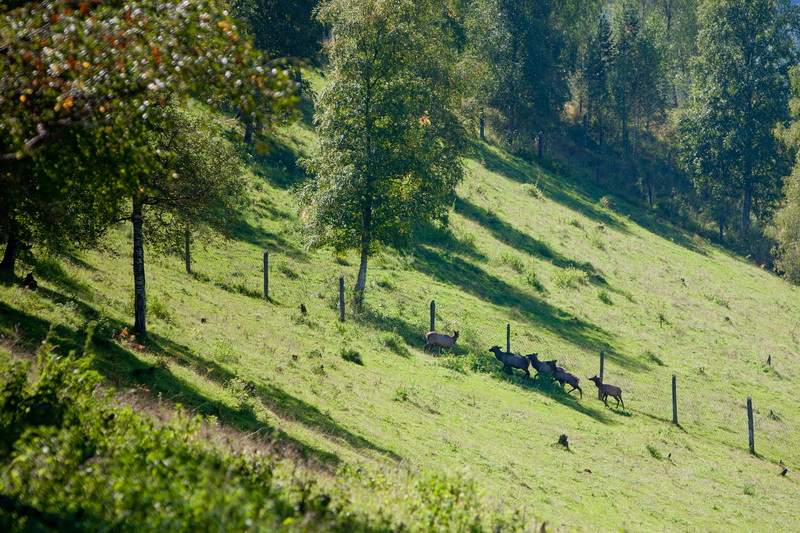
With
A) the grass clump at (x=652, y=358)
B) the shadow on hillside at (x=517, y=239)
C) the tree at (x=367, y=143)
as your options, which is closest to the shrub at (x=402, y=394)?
the tree at (x=367, y=143)

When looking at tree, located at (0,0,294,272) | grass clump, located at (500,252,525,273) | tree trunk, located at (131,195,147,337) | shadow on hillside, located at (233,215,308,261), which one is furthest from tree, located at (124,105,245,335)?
grass clump, located at (500,252,525,273)

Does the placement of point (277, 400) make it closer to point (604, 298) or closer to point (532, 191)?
point (604, 298)

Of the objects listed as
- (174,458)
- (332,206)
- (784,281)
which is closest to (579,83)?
(784,281)

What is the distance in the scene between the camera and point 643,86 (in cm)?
8119

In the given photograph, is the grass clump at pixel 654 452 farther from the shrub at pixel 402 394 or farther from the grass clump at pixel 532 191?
the grass clump at pixel 532 191

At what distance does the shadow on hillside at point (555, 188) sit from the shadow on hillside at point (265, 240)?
31.5 metres

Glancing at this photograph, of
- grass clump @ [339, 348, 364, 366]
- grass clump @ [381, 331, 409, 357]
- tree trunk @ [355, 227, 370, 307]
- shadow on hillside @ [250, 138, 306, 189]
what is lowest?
grass clump @ [339, 348, 364, 366]

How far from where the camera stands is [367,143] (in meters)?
33.2

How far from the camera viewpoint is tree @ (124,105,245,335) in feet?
61.1

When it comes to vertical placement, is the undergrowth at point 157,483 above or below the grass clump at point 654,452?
above

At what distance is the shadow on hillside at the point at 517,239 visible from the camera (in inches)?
1905

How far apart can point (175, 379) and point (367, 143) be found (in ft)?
65.5

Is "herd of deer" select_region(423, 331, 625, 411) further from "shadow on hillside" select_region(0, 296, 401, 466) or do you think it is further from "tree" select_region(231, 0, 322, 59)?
"tree" select_region(231, 0, 322, 59)

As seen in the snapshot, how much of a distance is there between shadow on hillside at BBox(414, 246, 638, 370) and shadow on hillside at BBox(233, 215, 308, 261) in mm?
7962
